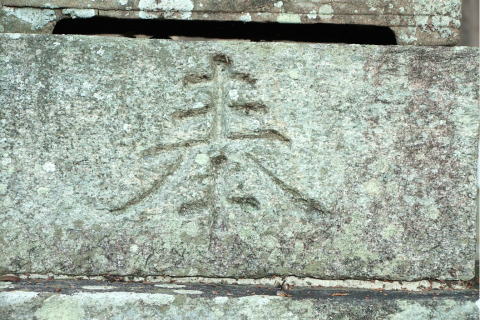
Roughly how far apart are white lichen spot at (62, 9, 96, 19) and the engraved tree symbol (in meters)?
0.35

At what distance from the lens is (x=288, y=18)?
7.05ft

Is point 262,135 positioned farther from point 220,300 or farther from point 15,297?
point 15,297

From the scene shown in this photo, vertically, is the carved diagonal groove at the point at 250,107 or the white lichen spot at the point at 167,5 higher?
the white lichen spot at the point at 167,5

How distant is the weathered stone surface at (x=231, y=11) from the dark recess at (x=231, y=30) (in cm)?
3

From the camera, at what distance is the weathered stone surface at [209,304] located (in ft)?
6.66

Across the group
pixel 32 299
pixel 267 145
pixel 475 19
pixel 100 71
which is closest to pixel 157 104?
pixel 100 71

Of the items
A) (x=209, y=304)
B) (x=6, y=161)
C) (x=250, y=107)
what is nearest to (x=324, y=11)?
(x=250, y=107)

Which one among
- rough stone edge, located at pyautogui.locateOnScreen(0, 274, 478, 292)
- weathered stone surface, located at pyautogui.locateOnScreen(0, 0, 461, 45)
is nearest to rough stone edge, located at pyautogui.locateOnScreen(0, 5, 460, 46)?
weathered stone surface, located at pyautogui.locateOnScreen(0, 0, 461, 45)

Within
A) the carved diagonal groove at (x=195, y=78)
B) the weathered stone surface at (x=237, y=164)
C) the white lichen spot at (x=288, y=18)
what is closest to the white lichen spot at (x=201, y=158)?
the weathered stone surface at (x=237, y=164)

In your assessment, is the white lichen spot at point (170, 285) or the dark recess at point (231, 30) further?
the dark recess at point (231, 30)

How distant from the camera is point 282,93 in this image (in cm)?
212

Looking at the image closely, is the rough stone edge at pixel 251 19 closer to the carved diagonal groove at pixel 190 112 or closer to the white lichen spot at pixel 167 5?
the white lichen spot at pixel 167 5

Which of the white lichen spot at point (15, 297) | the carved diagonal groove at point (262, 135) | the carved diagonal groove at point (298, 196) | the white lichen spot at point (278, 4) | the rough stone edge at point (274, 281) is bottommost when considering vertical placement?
the white lichen spot at point (15, 297)

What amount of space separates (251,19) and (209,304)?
0.86m
